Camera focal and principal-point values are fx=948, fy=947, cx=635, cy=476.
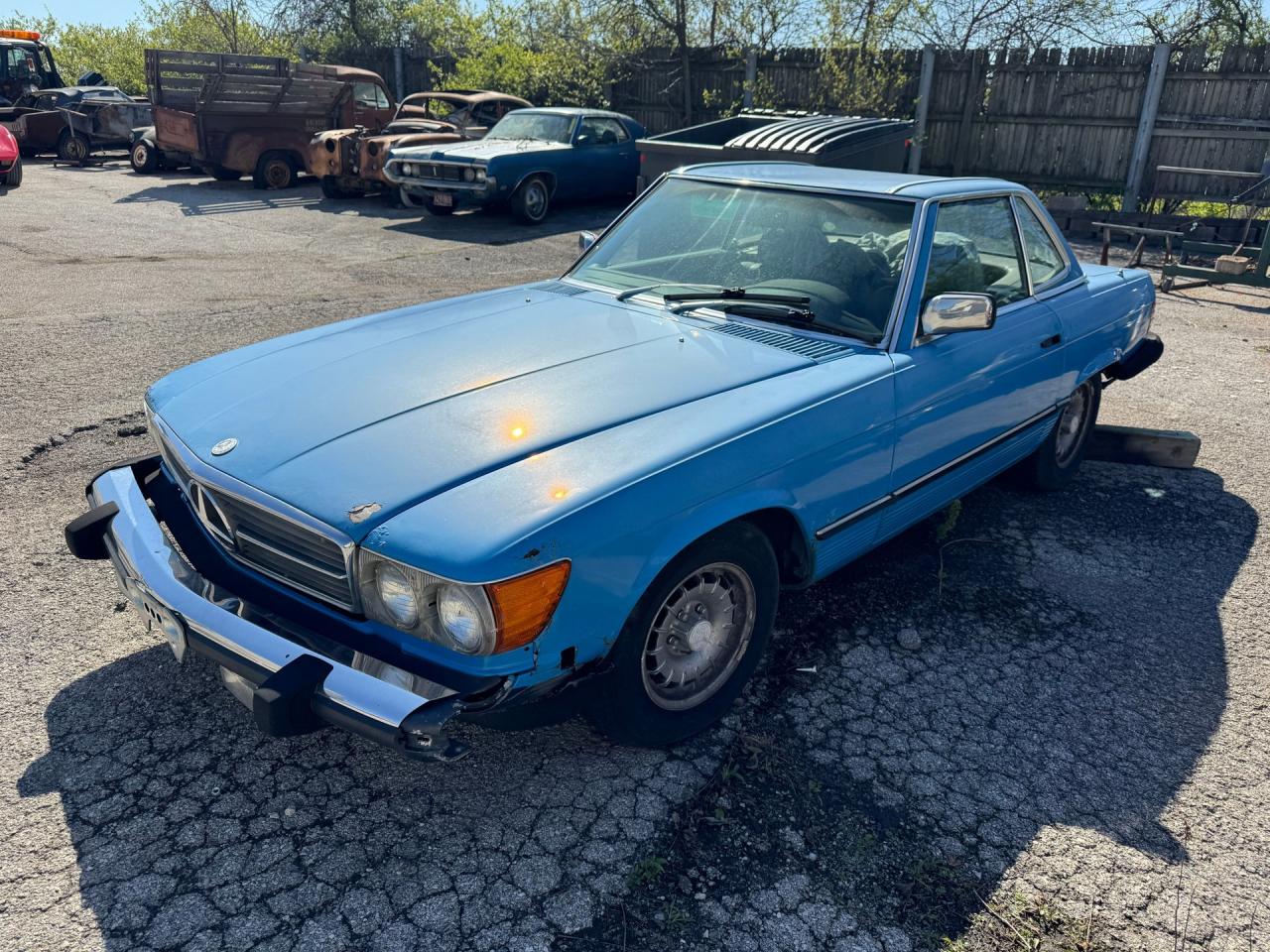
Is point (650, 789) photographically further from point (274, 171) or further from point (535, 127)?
point (274, 171)

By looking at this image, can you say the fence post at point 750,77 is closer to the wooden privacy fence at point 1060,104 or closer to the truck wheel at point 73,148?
the wooden privacy fence at point 1060,104

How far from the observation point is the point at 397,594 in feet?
7.75

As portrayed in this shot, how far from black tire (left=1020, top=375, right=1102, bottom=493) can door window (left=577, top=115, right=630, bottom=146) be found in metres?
10.0

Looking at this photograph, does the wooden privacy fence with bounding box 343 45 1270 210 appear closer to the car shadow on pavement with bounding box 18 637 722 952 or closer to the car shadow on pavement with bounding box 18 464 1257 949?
the car shadow on pavement with bounding box 18 464 1257 949

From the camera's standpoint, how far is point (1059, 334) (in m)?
4.30

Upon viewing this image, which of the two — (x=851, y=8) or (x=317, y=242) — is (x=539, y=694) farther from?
(x=851, y=8)

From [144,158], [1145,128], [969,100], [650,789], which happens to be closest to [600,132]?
[969,100]

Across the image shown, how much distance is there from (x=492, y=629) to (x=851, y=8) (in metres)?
17.1

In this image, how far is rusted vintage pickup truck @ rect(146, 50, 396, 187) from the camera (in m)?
15.5

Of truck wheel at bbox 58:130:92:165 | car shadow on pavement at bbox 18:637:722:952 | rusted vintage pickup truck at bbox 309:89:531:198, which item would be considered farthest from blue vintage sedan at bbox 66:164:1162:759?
truck wheel at bbox 58:130:92:165

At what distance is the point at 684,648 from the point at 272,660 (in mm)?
1184

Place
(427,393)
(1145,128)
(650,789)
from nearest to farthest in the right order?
(650,789), (427,393), (1145,128)

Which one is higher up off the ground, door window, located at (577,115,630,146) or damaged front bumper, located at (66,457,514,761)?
door window, located at (577,115,630,146)

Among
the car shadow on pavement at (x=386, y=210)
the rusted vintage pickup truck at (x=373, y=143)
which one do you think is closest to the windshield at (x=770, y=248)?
the car shadow on pavement at (x=386, y=210)
